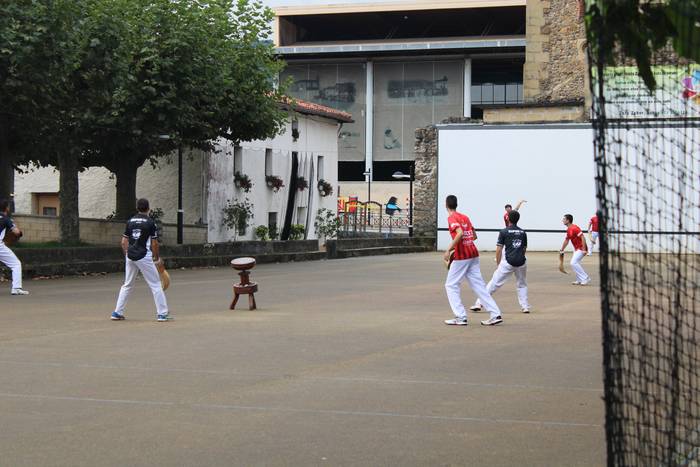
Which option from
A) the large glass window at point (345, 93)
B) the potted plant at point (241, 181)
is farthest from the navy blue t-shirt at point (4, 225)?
the large glass window at point (345, 93)

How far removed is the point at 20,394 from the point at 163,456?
275 cm

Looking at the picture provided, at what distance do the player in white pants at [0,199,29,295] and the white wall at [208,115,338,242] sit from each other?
2099 cm

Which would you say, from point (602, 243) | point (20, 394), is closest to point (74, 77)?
point (20, 394)

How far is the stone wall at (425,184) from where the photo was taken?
1896 inches

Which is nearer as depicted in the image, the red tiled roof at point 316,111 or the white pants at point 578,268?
the white pants at point 578,268

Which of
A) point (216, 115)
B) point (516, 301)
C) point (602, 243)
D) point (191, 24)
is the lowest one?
point (516, 301)

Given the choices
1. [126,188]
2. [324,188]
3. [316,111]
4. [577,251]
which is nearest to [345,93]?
[324,188]

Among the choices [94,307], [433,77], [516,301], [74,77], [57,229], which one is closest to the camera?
[94,307]

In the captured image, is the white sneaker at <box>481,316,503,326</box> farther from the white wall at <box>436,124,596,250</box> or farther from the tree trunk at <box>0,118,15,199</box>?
the white wall at <box>436,124,596,250</box>

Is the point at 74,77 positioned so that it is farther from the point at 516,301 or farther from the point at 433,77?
the point at 433,77

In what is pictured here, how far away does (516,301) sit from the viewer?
65.0ft

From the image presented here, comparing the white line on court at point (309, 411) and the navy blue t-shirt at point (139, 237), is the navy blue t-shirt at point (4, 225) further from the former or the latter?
the white line on court at point (309, 411)

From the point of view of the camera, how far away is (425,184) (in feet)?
160

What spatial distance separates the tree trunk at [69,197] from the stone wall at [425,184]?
19743mm
